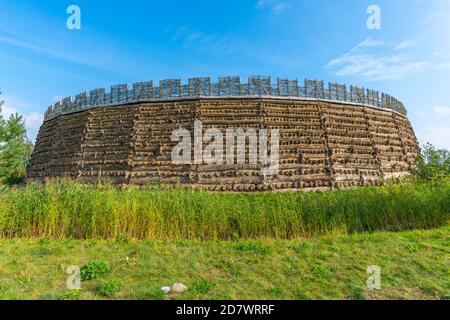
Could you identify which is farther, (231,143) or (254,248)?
(231,143)

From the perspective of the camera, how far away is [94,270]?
4742 millimetres

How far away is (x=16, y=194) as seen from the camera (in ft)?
28.5

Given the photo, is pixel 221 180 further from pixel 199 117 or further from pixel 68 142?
pixel 68 142

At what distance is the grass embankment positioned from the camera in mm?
7469

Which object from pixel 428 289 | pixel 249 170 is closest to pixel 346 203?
pixel 428 289

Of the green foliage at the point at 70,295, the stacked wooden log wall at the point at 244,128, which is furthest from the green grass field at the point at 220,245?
the stacked wooden log wall at the point at 244,128

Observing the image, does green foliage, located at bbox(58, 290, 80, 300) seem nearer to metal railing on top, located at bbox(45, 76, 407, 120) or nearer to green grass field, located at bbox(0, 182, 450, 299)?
green grass field, located at bbox(0, 182, 450, 299)

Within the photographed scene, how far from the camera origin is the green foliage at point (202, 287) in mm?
4105

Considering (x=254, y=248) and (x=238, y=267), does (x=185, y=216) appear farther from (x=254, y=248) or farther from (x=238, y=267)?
(x=238, y=267)

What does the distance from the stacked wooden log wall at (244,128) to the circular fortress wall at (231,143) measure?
0.07 metres

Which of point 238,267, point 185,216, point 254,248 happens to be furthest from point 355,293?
point 185,216

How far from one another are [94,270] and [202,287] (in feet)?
Result: 7.04

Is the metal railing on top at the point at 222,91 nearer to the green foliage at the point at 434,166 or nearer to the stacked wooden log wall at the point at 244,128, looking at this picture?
the stacked wooden log wall at the point at 244,128
